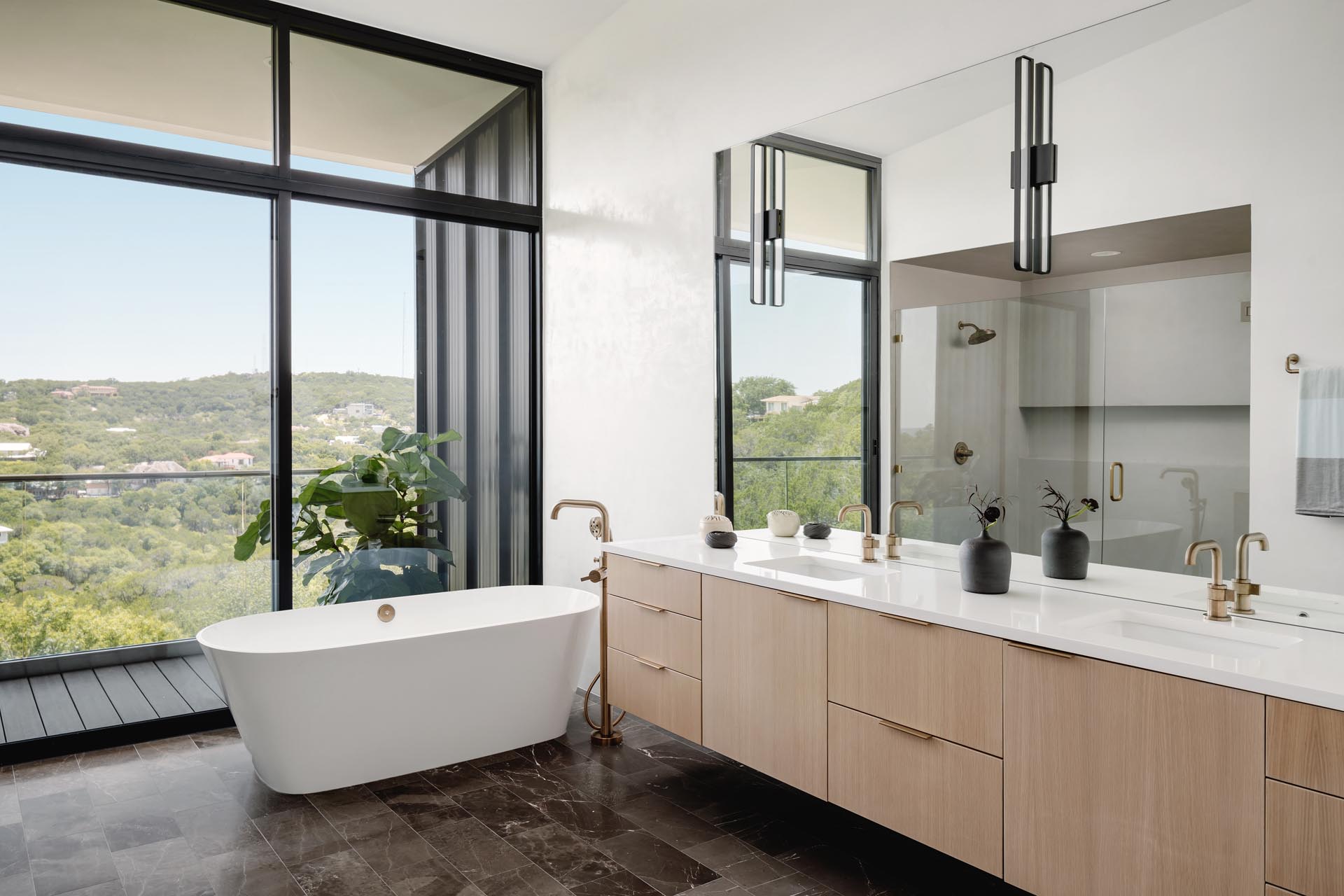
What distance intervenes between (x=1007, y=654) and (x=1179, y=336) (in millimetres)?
824

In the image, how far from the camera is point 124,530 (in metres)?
3.29

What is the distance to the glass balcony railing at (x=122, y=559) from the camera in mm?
3129

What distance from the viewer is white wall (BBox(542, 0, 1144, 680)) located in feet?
8.50

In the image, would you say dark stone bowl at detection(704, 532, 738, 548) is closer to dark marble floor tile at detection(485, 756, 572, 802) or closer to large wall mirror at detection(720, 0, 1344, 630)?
large wall mirror at detection(720, 0, 1344, 630)

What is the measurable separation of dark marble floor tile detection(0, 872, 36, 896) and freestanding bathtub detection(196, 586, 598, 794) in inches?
24.7

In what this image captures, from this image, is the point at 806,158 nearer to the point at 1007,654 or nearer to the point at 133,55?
the point at 1007,654

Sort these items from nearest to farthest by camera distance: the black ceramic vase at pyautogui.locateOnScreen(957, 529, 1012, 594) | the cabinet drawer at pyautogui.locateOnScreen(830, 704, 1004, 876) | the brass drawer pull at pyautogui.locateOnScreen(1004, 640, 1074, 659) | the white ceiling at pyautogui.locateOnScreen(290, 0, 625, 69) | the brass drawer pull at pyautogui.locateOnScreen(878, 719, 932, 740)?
the brass drawer pull at pyautogui.locateOnScreen(1004, 640, 1074, 659)
the cabinet drawer at pyautogui.locateOnScreen(830, 704, 1004, 876)
the brass drawer pull at pyautogui.locateOnScreen(878, 719, 932, 740)
the black ceramic vase at pyautogui.locateOnScreen(957, 529, 1012, 594)
the white ceiling at pyautogui.locateOnScreen(290, 0, 625, 69)

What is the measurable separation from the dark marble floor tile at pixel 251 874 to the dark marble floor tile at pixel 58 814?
53cm

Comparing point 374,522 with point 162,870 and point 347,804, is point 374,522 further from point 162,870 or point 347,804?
point 162,870

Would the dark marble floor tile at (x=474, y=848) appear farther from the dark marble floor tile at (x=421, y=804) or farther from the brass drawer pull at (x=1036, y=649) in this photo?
the brass drawer pull at (x=1036, y=649)

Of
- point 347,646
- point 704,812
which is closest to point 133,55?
point 347,646

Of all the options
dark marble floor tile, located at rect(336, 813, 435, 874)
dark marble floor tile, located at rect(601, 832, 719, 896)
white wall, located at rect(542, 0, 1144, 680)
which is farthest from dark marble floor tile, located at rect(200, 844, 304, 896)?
white wall, located at rect(542, 0, 1144, 680)

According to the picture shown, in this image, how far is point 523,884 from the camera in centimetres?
222


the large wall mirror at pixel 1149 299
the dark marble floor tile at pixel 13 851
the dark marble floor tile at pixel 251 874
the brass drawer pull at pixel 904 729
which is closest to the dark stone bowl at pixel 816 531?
the large wall mirror at pixel 1149 299
